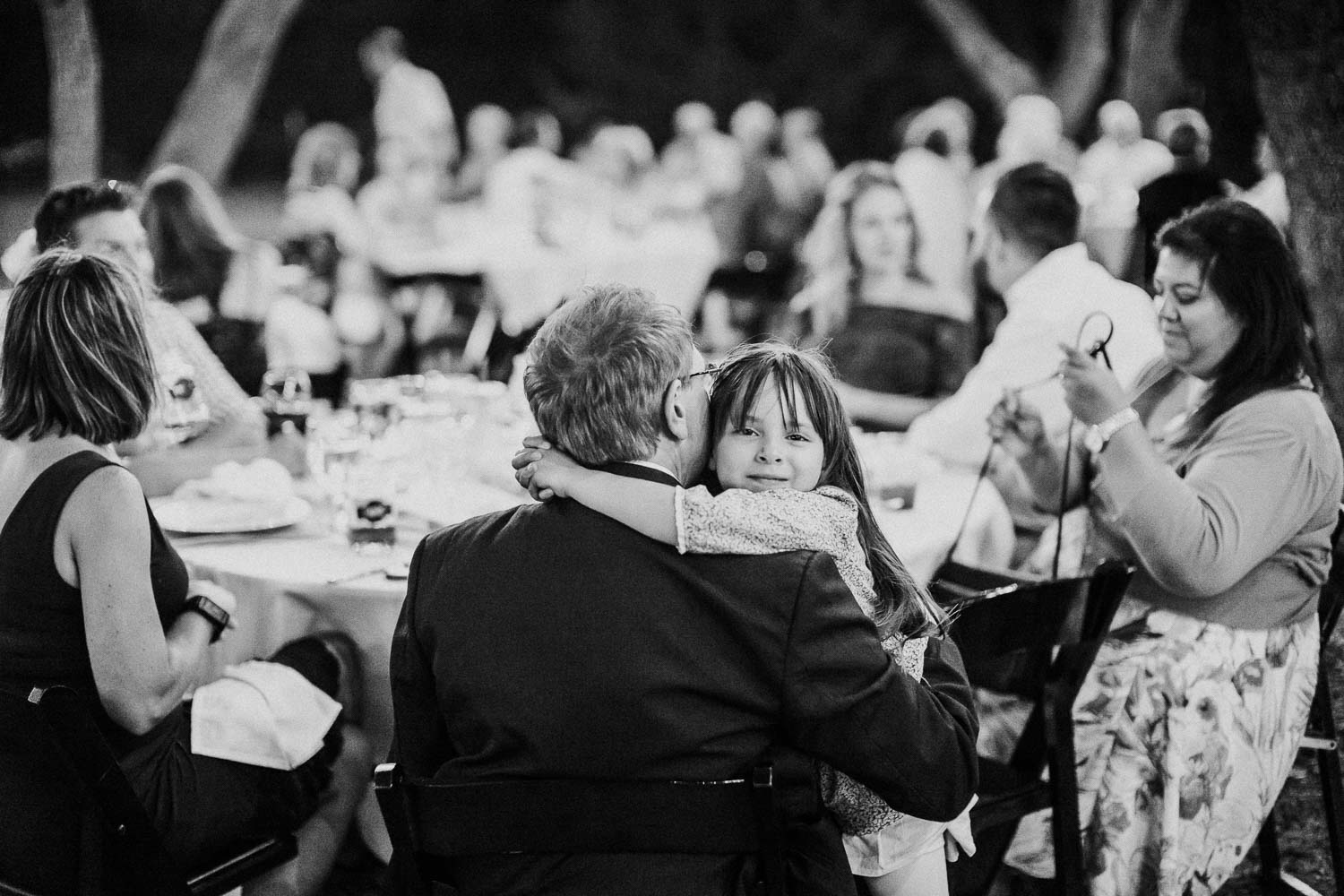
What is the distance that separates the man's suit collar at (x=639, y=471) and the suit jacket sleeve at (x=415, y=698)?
0.26 metres

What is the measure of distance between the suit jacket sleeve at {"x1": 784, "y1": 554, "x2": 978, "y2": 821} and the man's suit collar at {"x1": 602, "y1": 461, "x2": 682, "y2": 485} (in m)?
0.21

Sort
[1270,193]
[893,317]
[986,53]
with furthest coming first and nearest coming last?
[986,53]
[1270,193]
[893,317]

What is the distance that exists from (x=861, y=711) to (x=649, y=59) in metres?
15.5

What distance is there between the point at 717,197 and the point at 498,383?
6104 mm

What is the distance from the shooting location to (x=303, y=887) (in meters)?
2.40

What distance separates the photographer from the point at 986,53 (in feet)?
46.4

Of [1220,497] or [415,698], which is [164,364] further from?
[1220,497]

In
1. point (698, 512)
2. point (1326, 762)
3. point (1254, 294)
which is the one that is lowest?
point (1326, 762)

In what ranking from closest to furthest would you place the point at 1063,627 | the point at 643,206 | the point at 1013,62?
1. the point at 1063,627
2. the point at 643,206
3. the point at 1013,62

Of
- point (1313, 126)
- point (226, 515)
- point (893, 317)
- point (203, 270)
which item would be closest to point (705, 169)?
point (893, 317)

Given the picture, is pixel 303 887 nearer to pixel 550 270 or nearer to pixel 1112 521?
pixel 1112 521

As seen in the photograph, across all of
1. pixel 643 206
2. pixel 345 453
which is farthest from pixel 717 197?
Answer: pixel 345 453

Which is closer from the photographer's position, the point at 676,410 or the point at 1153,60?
the point at 676,410

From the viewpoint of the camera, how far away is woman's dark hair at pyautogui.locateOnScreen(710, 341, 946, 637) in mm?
1754
